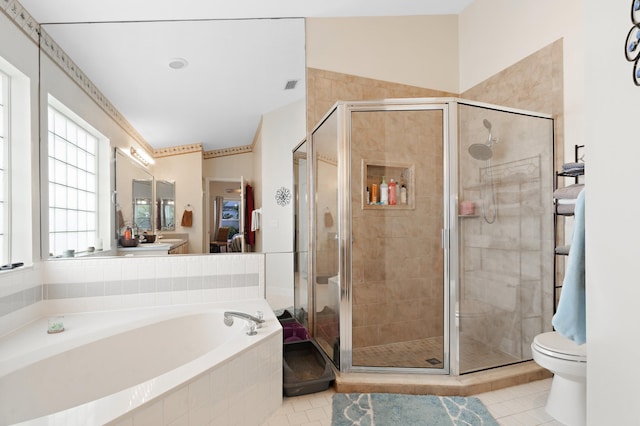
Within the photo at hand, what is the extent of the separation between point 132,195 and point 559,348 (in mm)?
2800

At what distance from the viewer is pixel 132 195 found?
244 cm

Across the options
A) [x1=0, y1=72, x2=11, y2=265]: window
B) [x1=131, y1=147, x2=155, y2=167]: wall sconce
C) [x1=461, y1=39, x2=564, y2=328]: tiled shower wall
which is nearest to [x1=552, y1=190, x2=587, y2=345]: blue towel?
[x1=461, y1=39, x2=564, y2=328]: tiled shower wall

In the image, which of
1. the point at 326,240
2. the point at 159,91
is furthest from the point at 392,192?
the point at 159,91

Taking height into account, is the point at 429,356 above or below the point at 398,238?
below

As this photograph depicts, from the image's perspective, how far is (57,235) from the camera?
2326 mm

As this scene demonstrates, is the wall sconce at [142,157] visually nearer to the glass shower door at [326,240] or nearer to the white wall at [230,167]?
the white wall at [230,167]

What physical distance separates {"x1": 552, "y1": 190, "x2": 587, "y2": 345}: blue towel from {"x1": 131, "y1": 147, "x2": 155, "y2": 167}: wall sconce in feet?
8.16

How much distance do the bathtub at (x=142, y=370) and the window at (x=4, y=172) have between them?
0.49 m

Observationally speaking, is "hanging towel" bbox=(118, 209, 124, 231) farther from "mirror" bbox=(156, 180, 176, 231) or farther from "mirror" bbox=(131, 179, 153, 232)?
"mirror" bbox=(156, 180, 176, 231)

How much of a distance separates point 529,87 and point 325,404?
264cm

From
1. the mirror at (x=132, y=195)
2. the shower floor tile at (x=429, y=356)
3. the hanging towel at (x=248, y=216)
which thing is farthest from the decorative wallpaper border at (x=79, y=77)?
the shower floor tile at (x=429, y=356)

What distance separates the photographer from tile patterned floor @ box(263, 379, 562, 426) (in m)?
1.88

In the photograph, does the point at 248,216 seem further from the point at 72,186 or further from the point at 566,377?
the point at 566,377

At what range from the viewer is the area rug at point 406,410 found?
6.13 ft
